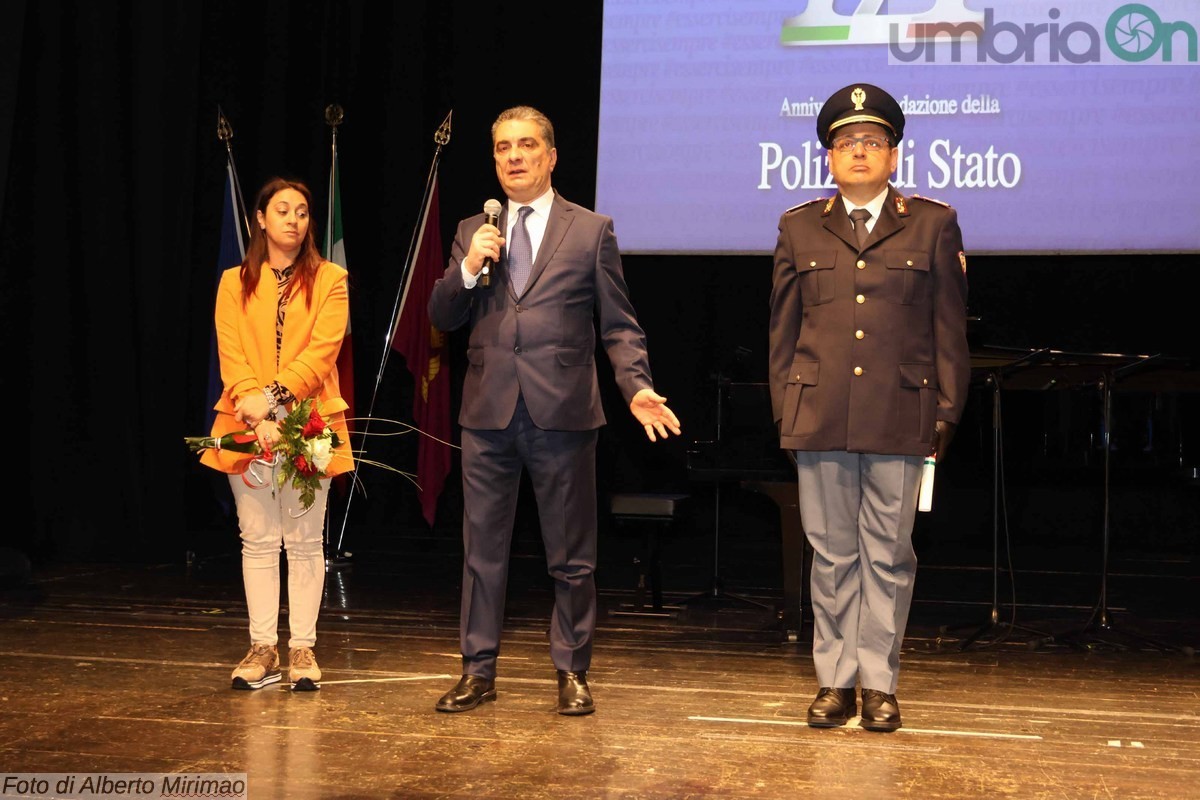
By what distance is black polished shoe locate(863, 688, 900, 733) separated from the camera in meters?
3.20

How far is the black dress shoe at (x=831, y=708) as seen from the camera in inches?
128

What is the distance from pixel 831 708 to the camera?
326cm

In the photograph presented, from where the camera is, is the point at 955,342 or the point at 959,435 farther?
the point at 959,435

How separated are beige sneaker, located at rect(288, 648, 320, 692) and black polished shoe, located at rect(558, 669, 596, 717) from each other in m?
0.76

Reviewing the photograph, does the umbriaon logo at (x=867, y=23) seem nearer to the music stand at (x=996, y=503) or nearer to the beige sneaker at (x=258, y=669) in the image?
the music stand at (x=996, y=503)

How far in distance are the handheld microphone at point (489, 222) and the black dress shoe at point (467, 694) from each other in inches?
43.6

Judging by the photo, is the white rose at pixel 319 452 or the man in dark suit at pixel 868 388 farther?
the white rose at pixel 319 452

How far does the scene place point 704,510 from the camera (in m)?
6.97

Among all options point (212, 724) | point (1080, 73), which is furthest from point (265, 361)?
point (1080, 73)

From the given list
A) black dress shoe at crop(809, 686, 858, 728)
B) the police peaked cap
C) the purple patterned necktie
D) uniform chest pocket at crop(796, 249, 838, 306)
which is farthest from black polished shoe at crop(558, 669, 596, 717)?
the police peaked cap

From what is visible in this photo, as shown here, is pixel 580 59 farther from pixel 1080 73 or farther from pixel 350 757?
pixel 350 757

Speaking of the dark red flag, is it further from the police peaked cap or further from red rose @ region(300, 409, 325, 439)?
the police peaked cap

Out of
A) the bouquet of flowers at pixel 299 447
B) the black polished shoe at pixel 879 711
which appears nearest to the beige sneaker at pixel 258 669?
the bouquet of flowers at pixel 299 447

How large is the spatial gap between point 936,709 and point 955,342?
3.49 feet
